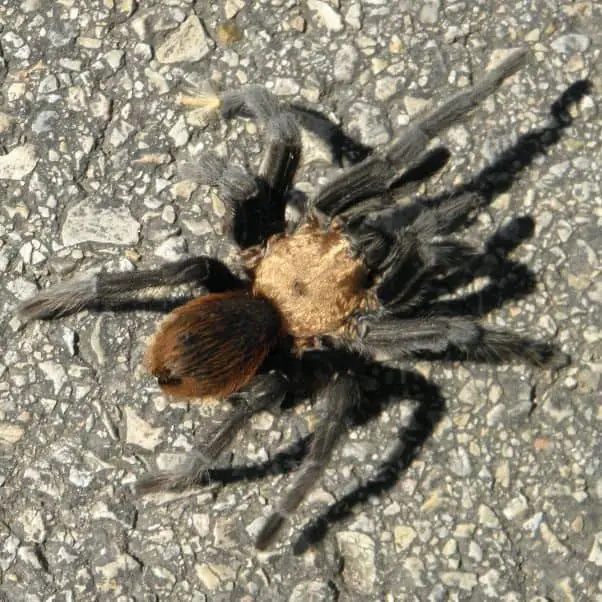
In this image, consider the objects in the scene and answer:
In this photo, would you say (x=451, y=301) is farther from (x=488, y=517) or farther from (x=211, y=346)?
(x=211, y=346)

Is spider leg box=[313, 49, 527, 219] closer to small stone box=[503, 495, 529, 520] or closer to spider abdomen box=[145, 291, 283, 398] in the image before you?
spider abdomen box=[145, 291, 283, 398]

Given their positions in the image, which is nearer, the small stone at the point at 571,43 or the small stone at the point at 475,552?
the small stone at the point at 475,552

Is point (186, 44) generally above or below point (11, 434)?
above

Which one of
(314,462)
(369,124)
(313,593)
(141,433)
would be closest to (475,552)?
(313,593)

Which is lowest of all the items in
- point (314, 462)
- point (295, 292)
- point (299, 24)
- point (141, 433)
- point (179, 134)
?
point (314, 462)

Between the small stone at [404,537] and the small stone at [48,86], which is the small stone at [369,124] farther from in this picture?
the small stone at [404,537]

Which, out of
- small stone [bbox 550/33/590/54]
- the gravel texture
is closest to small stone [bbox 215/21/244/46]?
the gravel texture

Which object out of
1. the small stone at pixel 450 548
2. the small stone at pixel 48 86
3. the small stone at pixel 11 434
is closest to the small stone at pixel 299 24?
the small stone at pixel 48 86
